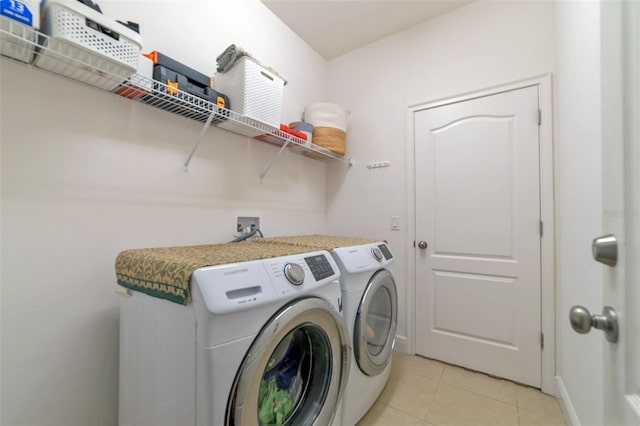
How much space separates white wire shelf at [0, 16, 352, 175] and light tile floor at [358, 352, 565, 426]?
1823 mm

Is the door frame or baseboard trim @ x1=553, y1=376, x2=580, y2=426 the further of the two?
the door frame

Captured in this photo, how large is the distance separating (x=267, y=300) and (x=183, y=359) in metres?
0.29

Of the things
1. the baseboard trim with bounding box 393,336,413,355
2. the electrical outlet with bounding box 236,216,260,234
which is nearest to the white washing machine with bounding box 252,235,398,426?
the electrical outlet with bounding box 236,216,260,234

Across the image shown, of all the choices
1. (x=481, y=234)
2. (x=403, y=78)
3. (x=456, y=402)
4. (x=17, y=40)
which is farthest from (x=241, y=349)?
(x=403, y=78)

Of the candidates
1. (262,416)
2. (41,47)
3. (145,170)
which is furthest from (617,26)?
(145,170)

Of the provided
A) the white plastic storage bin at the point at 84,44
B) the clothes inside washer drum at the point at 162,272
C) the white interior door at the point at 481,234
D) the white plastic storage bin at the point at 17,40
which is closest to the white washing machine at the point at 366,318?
the clothes inside washer drum at the point at 162,272

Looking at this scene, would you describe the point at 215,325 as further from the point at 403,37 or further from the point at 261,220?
the point at 403,37

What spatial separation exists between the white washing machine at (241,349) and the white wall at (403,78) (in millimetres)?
1352

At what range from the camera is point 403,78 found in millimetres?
2355

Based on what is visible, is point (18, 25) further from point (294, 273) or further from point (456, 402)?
point (456, 402)

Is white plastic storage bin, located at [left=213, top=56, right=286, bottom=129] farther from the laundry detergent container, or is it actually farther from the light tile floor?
the light tile floor

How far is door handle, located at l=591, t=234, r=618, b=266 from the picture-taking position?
50 cm

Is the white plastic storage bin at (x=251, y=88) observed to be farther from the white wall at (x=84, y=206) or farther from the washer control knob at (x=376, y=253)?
the washer control knob at (x=376, y=253)

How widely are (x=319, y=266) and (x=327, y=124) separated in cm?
149
